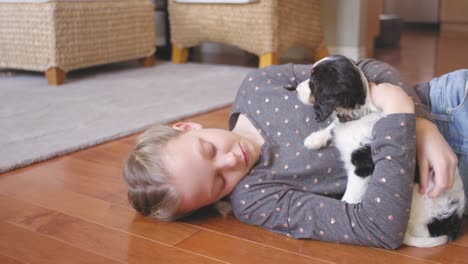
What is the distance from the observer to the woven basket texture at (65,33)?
9.66ft

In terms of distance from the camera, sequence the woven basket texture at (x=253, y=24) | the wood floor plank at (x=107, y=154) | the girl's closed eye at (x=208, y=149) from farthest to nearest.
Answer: the woven basket texture at (x=253, y=24)
the wood floor plank at (x=107, y=154)
the girl's closed eye at (x=208, y=149)

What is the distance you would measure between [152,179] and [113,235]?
16cm

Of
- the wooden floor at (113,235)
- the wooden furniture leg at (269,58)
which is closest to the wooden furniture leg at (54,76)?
the wooden furniture leg at (269,58)

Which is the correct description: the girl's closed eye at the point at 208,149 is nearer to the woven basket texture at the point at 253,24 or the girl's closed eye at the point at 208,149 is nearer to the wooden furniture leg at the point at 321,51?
the woven basket texture at the point at 253,24

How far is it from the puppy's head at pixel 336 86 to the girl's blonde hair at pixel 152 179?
325 millimetres

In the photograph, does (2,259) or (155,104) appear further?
(155,104)

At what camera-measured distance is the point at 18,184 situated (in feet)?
4.88

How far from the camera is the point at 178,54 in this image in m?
3.78

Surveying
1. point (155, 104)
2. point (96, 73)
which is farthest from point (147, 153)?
point (96, 73)

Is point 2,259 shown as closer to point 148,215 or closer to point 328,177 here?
point 148,215

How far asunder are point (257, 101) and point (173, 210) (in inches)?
15.1

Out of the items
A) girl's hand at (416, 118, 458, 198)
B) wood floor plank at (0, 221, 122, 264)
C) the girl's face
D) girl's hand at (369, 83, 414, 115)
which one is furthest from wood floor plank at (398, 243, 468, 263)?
wood floor plank at (0, 221, 122, 264)

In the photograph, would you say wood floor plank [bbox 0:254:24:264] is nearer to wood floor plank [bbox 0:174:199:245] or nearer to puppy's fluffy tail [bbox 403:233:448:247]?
wood floor plank [bbox 0:174:199:245]

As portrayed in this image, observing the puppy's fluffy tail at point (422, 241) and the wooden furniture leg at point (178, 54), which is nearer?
the puppy's fluffy tail at point (422, 241)
